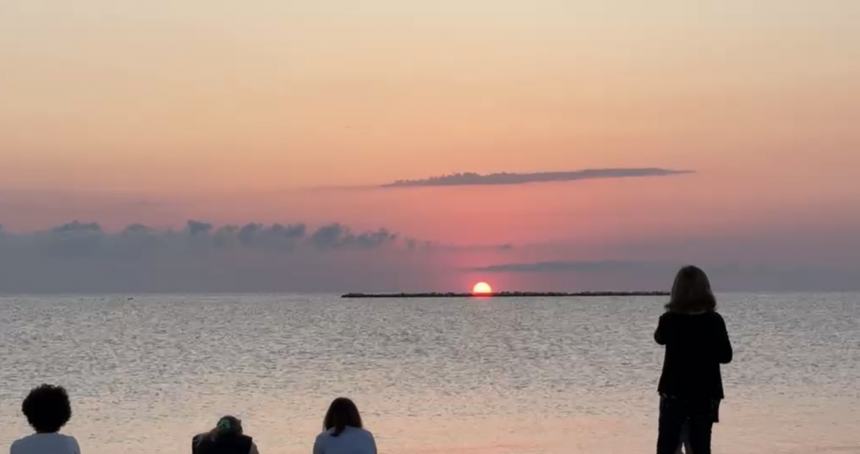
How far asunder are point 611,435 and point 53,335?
82.0 metres

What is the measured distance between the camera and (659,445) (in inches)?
429

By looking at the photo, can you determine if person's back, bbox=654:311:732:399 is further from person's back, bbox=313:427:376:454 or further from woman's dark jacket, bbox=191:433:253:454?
woman's dark jacket, bbox=191:433:253:454

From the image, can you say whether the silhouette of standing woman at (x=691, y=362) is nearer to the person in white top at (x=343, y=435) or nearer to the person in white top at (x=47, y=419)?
the person in white top at (x=343, y=435)

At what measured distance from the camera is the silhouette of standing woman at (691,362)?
34.3 ft

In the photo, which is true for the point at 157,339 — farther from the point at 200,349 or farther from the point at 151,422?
the point at 151,422

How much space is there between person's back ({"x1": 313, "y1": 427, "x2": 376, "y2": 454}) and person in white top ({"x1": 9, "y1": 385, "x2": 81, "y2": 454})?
217 centimetres

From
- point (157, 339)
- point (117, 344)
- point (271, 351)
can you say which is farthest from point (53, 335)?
point (271, 351)

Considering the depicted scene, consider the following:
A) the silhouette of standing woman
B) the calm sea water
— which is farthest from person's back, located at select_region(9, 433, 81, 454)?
the calm sea water

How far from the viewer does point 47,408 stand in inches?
360

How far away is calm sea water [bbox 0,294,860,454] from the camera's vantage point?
1086 inches

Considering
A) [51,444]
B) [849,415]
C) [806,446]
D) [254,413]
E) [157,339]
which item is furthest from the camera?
[157,339]

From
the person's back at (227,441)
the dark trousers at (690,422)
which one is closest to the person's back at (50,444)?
the person's back at (227,441)

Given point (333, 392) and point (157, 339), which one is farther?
point (157, 339)

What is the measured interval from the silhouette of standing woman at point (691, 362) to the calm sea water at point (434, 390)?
13.2 metres
